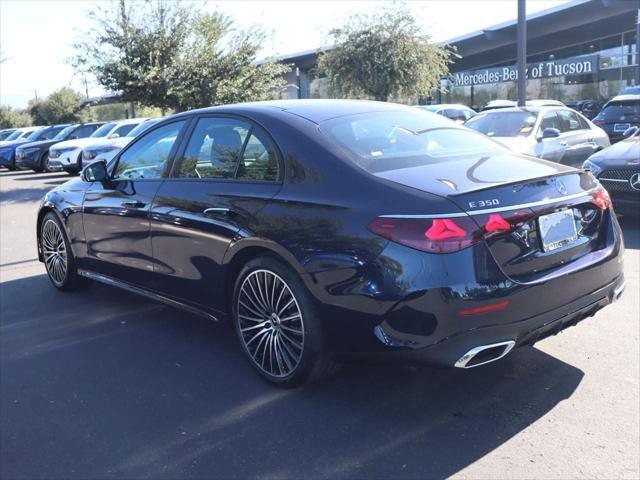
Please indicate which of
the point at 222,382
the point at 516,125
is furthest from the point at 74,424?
the point at 516,125

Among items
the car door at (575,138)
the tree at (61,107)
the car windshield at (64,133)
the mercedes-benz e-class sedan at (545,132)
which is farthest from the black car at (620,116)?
the tree at (61,107)

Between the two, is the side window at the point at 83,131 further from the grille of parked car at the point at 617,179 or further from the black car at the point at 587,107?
the grille of parked car at the point at 617,179

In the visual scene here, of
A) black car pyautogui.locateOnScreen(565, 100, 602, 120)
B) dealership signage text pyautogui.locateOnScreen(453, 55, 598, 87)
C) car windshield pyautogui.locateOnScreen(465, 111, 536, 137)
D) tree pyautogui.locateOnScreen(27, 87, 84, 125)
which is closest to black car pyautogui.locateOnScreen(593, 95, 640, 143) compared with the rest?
car windshield pyautogui.locateOnScreen(465, 111, 536, 137)

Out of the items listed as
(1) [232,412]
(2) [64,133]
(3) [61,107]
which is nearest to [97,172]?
(1) [232,412]

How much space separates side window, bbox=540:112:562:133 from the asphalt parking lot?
641 centimetres

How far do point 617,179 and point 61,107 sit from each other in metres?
49.4

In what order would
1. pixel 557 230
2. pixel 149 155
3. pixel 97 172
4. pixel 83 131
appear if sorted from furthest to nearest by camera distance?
pixel 83 131, pixel 97 172, pixel 149 155, pixel 557 230

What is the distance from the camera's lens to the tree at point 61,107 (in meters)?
50.2

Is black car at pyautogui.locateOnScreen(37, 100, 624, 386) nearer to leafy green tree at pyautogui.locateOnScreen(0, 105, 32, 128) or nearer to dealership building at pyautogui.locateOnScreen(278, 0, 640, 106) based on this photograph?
dealership building at pyautogui.locateOnScreen(278, 0, 640, 106)

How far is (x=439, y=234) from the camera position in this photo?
3.20 metres

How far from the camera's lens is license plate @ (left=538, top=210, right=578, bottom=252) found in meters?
3.49

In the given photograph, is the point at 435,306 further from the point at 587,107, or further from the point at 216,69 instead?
the point at 587,107

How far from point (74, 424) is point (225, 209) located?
151 cm

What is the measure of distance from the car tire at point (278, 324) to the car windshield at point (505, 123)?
792 cm
